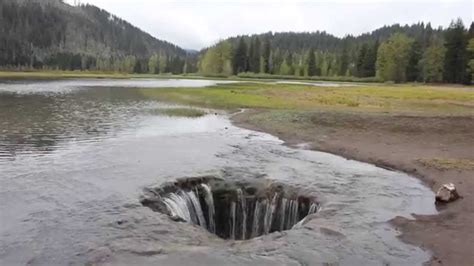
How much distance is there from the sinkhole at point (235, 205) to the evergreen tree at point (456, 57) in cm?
11122

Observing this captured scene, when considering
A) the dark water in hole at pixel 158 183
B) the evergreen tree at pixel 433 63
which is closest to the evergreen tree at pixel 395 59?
the evergreen tree at pixel 433 63

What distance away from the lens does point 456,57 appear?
114m

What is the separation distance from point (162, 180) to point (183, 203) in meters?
2.70

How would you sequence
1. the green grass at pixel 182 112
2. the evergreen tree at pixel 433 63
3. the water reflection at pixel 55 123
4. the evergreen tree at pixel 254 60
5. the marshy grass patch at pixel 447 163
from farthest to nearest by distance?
the evergreen tree at pixel 254 60 → the evergreen tree at pixel 433 63 → the green grass at pixel 182 112 → the water reflection at pixel 55 123 → the marshy grass patch at pixel 447 163

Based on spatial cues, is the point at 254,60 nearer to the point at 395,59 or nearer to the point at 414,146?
the point at 395,59

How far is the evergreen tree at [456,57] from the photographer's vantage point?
113 metres

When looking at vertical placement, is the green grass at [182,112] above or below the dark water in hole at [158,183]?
above

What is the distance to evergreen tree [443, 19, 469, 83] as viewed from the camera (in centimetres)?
11269

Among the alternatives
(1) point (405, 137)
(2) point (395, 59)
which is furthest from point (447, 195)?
(2) point (395, 59)

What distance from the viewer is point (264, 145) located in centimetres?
3000

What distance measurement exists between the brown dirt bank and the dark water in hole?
0.95m

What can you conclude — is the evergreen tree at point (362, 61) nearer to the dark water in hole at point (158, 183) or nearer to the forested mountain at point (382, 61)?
the forested mountain at point (382, 61)

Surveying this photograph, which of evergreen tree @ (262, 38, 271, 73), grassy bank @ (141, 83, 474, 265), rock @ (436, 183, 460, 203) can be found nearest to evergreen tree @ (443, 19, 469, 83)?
grassy bank @ (141, 83, 474, 265)

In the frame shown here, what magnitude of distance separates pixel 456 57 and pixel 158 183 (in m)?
116
